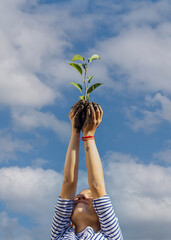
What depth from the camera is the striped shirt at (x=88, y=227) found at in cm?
536

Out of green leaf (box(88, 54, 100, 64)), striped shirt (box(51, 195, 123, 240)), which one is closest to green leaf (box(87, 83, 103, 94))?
green leaf (box(88, 54, 100, 64))

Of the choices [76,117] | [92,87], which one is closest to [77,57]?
[92,87]

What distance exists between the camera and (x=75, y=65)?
657cm

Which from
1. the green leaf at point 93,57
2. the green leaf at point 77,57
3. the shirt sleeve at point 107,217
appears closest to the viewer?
the shirt sleeve at point 107,217

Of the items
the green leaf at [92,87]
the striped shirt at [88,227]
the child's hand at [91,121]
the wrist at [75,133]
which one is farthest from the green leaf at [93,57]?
the striped shirt at [88,227]

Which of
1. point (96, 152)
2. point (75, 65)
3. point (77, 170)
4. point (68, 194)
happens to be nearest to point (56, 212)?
point (68, 194)

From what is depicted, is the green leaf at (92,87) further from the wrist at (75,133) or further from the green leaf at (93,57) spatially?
the wrist at (75,133)

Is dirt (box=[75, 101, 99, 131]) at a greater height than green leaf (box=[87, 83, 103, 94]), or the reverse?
green leaf (box=[87, 83, 103, 94])

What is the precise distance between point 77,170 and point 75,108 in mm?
1144

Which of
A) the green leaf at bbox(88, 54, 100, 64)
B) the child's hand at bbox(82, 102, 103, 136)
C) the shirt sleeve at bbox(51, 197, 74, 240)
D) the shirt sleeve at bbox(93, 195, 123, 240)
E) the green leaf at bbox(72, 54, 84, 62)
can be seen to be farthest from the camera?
the green leaf at bbox(88, 54, 100, 64)

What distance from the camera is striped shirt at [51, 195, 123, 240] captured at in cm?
536

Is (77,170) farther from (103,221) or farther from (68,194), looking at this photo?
(103,221)

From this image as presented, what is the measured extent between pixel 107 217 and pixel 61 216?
0.82 m

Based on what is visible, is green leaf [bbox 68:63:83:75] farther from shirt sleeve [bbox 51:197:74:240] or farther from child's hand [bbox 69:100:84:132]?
shirt sleeve [bbox 51:197:74:240]
